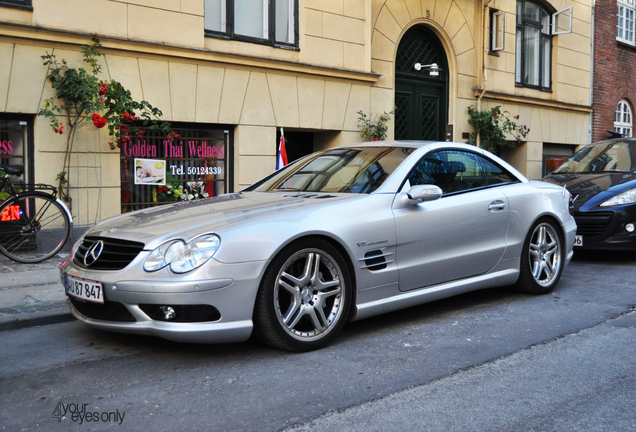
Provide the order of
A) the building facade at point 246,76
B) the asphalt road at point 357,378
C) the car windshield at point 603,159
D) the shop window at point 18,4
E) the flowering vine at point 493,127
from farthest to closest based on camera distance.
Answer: the flowering vine at point 493,127 < the car windshield at point 603,159 < the building facade at point 246,76 < the shop window at point 18,4 < the asphalt road at point 357,378

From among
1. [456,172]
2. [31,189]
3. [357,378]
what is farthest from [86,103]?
[357,378]

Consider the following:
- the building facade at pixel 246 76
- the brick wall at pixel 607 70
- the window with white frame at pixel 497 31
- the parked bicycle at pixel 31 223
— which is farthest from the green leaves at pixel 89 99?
the brick wall at pixel 607 70

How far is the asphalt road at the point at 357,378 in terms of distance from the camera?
3.28 m

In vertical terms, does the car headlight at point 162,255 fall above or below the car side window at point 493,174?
below

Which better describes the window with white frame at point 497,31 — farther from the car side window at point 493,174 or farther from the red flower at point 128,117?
the car side window at point 493,174

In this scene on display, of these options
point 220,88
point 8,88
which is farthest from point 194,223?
point 220,88

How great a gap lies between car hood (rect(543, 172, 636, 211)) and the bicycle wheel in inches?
246

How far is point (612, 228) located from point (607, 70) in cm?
1254

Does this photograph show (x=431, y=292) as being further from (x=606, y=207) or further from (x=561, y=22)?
(x=561, y=22)

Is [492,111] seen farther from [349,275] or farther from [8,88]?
[349,275]

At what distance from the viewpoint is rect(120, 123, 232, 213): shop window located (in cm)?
951

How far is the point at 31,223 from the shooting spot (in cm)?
754

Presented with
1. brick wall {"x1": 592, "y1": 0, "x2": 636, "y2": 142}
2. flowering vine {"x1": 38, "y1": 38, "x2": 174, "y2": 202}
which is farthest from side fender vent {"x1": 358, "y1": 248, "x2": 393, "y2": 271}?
brick wall {"x1": 592, "y1": 0, "x2": 636, "y2": 142}

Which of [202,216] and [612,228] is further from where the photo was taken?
[612,228]
